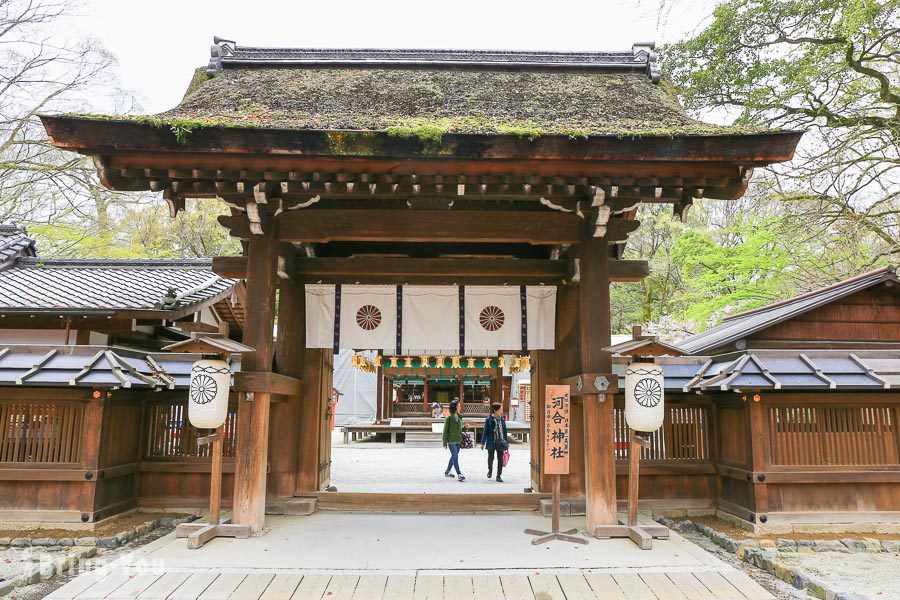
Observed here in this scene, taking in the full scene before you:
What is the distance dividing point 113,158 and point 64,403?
3.43 meters

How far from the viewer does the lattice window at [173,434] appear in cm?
764

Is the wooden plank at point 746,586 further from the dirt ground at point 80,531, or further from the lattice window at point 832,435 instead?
the dirt ground at point 80,531

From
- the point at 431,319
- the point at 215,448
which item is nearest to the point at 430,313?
the point at 431,319

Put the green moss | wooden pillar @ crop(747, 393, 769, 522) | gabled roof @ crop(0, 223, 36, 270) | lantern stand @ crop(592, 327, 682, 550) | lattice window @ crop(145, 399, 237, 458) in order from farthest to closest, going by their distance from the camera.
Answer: gabled roof @ crop(0, 223, 36, 270), lattice window @ crop(145, 399, 237, 458), wooden pillar @ crop(747, 393, 769, 522), lantern stand @ crop(592, 327, 682, 550), the green moss

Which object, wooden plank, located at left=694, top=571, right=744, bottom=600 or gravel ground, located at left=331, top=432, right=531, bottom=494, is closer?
wooden plank, located at left=694, top=571, right=744, bottom=600

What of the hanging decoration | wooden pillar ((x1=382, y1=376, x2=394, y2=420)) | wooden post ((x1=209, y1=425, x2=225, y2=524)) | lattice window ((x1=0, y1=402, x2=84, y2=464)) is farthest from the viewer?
wooden pillar ((x1=382, y1=376, x2=394, y2=420))

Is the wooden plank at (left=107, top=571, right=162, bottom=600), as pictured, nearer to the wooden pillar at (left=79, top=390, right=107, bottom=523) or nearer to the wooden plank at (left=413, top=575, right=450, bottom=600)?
the wooden plank at (left=413, top=575, right=450, bottom=600)

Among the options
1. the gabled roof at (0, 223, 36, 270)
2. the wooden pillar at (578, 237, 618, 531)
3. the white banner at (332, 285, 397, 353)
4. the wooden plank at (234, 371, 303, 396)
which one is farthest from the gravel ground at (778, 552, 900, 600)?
the gabled roof at (0, 223, 36, 270)

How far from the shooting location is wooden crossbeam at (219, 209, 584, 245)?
634 centimetres

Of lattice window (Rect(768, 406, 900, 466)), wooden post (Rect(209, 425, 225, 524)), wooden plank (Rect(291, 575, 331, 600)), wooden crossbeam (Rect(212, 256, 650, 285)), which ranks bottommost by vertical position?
wooden plank (Rect(291, 575, 331, 600))

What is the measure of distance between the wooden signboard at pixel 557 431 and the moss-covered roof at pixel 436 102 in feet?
9.23

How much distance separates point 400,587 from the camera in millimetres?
4504

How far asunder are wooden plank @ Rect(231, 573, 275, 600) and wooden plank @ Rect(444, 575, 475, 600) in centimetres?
150

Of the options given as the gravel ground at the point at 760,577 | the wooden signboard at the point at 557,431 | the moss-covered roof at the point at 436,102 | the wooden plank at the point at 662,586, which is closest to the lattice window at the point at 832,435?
the gravel ground at the point at 760,577
